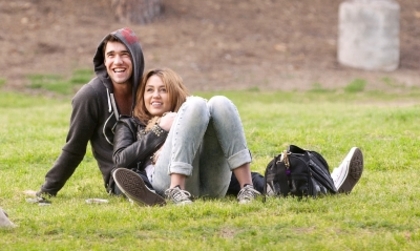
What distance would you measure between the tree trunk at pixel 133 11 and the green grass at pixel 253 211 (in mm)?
8339

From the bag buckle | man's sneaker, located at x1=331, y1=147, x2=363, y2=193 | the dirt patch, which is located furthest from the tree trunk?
the bag buckle

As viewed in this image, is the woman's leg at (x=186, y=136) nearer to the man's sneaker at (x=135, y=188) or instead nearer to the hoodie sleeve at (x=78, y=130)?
the man's sneaker at (x=135, y=188)

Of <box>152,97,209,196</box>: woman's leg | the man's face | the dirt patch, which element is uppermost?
the man's face

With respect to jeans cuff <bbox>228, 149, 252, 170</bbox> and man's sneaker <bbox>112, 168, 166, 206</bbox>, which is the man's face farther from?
jeans cuff <bbox>228, 149, 252, 170</bbox>

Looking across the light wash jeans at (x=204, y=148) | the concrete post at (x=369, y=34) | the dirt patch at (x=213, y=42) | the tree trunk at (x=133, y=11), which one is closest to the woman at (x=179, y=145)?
the light wash jeans at (x=204, y=148)

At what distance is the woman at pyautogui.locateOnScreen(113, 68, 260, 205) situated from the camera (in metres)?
6.15

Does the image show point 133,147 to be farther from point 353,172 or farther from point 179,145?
point 353,172

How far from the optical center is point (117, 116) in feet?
21.9

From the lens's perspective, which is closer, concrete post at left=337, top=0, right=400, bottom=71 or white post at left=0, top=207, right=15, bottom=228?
white post at left=0, top=207, right=15, bottom=228

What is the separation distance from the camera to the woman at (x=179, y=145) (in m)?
6.15

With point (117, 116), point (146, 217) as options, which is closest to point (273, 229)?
point (146, 217)

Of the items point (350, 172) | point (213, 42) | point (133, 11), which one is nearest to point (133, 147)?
point (350, 172)

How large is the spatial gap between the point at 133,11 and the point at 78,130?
474 inches

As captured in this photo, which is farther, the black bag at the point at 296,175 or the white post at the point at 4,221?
the black bag at the point at 296,175
